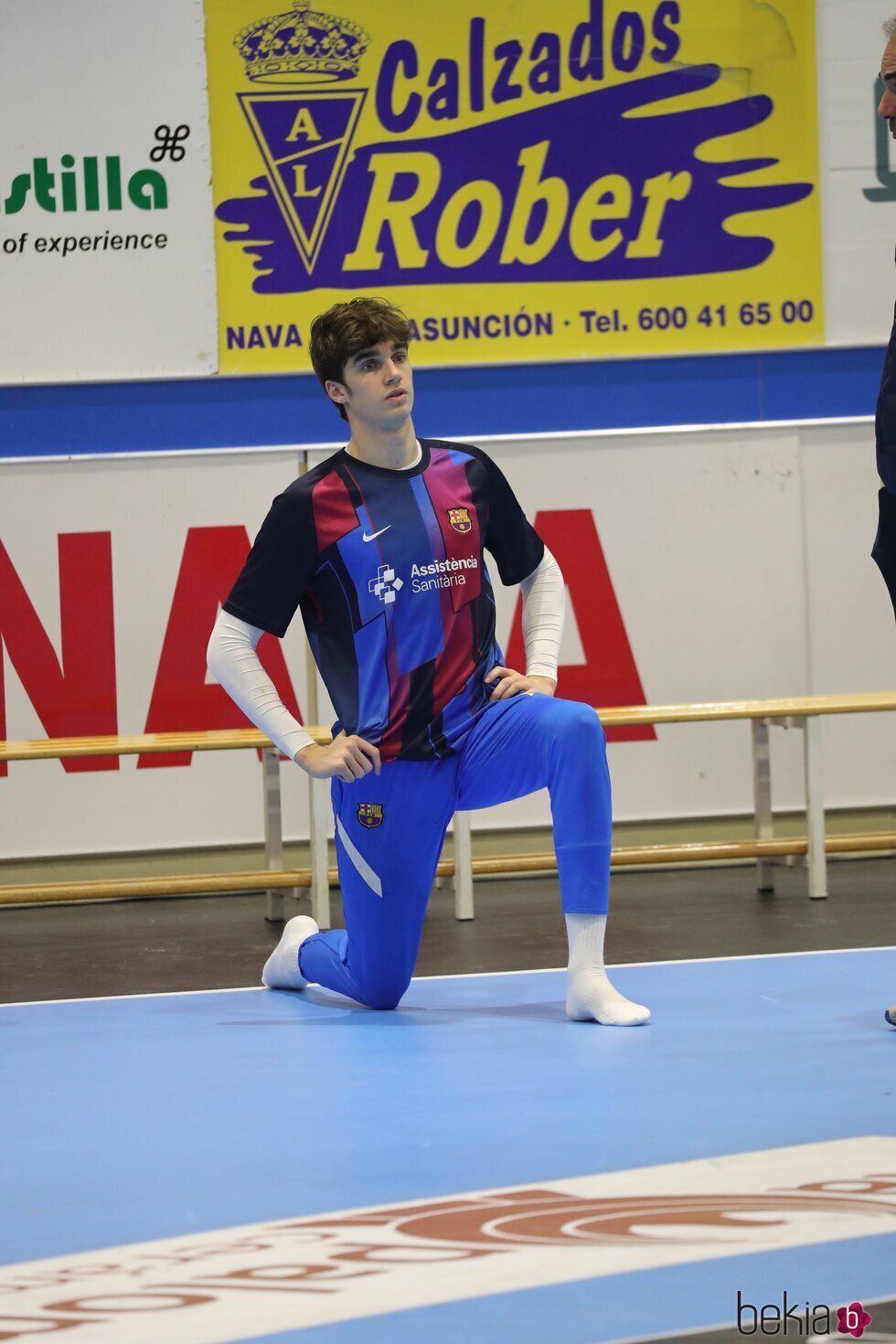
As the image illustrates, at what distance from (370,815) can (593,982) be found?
0.58 m

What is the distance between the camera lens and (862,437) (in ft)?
21.9

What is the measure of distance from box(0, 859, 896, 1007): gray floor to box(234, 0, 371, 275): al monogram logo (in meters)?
2.44

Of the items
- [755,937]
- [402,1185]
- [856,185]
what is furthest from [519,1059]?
[856,185]

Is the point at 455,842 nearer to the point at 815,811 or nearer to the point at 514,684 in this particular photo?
the point at 815,811

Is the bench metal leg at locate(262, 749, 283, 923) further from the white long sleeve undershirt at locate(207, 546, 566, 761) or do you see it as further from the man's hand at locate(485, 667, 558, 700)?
the man's hand at locate(485, 667, 558, 700)

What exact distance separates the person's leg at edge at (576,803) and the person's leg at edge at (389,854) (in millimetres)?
146

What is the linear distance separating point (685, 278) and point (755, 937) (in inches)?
110

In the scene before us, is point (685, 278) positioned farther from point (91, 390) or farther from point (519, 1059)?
point (519, 1059)

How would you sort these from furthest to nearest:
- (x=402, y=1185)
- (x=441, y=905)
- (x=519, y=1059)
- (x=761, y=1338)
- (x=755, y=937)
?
(x=441, y=905)
(x=755, y=937)
(x=519, y=1059)
(x=402, y=1185)
(x=761, y=1338)

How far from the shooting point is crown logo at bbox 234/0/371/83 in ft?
21.1

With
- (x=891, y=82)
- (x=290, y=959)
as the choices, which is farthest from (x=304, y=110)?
(x=891, y=82)

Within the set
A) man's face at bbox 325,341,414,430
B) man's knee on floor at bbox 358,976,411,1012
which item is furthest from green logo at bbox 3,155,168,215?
man's knee on floor at bbox 358,976,411,1012

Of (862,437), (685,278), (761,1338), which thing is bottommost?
(761,1338)

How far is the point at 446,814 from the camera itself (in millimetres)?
3795
